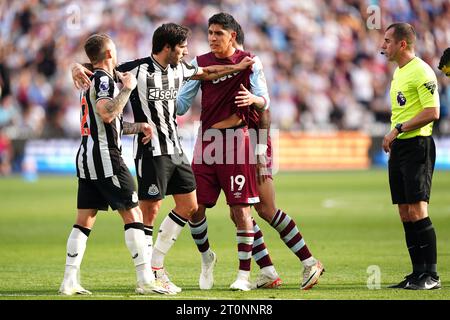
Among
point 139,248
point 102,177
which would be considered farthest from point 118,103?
point 139,248

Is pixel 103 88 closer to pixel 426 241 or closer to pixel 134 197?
pixel 134 197

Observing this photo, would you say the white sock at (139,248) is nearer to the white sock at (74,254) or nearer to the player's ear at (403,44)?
the white sock at (74,254)

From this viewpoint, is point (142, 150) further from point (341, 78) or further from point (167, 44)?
point (341, 78)

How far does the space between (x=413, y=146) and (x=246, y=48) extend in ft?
71.2

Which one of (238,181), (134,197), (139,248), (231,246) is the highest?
(238,181)

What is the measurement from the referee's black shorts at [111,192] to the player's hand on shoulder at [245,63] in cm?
152

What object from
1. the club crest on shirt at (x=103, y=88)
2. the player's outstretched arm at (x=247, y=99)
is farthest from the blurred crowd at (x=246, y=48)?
the club crest on shirt at (x=103, y=88)

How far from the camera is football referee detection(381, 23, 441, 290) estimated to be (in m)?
8.65

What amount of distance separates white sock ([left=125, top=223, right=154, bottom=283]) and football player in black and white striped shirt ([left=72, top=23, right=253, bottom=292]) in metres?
0.32

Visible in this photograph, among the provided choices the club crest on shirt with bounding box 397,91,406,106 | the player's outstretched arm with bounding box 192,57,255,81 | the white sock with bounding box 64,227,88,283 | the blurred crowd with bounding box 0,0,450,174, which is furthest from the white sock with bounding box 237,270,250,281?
the blurred crowd with bounding box 0,0,450,174

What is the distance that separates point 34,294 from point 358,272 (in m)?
3.50

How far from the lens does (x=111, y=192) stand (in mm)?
8031
